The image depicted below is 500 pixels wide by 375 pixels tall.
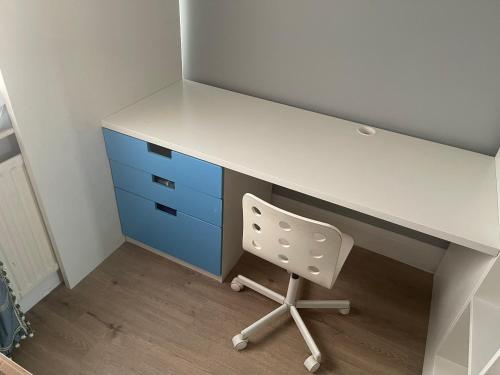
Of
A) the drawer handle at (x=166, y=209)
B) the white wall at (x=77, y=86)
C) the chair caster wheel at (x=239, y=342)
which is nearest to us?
the white wall at (x=77, y=86)

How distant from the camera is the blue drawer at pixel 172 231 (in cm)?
171

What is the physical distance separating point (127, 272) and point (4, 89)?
1.00m

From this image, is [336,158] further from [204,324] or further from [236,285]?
[204,324]

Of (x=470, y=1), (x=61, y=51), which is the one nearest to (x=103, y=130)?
(x=61, y=51)

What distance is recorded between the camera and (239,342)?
1551 millimetres

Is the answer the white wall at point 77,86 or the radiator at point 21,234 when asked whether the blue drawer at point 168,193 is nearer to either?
the white wall at point 77,86

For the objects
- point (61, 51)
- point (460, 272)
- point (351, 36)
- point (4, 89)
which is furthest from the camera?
point (351, 36)

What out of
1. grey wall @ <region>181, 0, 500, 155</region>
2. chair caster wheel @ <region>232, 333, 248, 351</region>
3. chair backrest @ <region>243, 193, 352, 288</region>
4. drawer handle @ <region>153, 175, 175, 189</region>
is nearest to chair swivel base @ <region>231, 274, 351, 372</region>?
chair caster wheel @ <region>232, 333, 248, 351</region>

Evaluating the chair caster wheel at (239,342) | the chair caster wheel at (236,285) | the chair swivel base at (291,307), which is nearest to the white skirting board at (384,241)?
the chair swivel base at (291,307)

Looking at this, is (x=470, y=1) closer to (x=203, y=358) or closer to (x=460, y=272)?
(x=460, y=272)

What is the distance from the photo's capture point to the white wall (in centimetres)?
128

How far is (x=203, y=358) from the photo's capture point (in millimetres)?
1552

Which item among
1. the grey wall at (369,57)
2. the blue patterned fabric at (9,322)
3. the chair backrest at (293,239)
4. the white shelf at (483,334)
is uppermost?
the grey wall at (369,57)

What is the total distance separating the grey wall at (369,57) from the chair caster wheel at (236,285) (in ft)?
2.93
